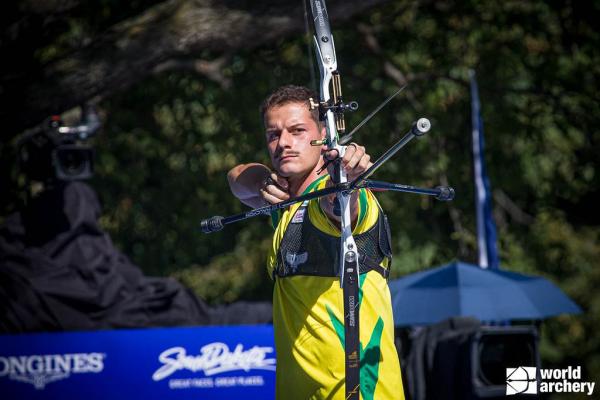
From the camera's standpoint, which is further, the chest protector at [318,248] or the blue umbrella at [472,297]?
the blue umbrella at [472,297]

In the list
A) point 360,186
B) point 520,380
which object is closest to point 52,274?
point 520,380

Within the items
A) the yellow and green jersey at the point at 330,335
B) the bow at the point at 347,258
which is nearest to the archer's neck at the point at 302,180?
the yellow and green jersey at the point at 330,335

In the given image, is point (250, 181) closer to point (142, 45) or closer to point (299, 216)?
point (299, 216)

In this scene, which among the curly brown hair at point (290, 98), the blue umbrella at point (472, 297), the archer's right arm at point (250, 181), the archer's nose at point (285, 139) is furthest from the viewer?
the blue umbrella at point (472, 297)

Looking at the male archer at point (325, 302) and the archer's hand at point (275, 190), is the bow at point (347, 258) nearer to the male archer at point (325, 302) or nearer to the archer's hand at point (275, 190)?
the male archer at point (325, 302)

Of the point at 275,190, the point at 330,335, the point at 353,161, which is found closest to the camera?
the point at 353,161

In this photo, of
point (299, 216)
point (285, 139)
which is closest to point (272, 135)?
→ point (285, 139)

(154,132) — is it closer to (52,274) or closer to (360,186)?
(52,274)

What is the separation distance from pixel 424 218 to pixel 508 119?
185 cm

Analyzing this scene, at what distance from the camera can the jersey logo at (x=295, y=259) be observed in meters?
3.86

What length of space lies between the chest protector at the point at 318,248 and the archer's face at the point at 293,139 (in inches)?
9.0

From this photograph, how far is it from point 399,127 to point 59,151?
4895 millimetres

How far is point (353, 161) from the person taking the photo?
139 inches

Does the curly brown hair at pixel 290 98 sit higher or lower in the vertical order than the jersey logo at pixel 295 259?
higher
